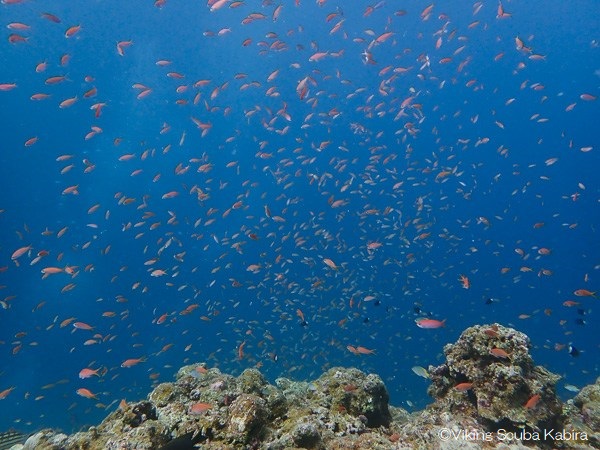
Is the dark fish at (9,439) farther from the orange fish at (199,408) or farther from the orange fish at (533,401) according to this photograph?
the orange fish at (533,401)

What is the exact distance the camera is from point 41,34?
29.1 m

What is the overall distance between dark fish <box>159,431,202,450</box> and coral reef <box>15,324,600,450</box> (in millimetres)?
11

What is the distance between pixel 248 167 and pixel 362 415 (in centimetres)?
4418

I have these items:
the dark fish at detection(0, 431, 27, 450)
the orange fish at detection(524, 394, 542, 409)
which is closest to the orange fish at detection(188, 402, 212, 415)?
the orange fish at detection(524, 394, 542, 409)

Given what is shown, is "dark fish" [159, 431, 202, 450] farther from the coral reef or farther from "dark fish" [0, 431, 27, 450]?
"dark fish" [0, 431, 27, 450]

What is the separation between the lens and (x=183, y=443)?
163 inches

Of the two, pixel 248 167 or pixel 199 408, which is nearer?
pixel 199 408

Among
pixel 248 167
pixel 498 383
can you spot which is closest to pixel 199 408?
pixel 498 383

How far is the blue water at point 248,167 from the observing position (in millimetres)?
29875

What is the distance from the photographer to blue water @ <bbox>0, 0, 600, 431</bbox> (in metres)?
29.9

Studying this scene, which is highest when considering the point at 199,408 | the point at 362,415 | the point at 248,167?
the point at 248,167

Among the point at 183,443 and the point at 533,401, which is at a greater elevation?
the point at 533,401

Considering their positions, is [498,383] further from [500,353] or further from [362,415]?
[362,415]

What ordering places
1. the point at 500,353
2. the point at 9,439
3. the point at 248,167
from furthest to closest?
1. the point at 248,167
2. the point at 9,439
3. the point at 500,353
